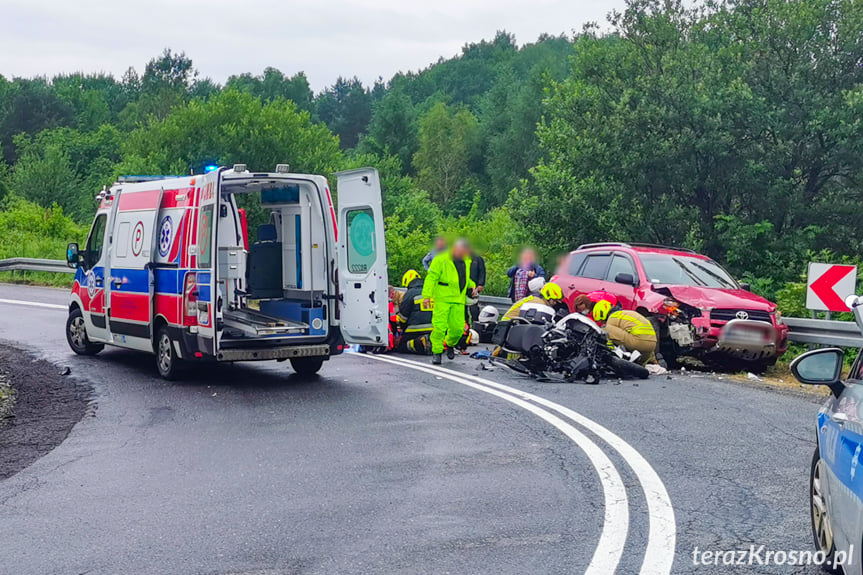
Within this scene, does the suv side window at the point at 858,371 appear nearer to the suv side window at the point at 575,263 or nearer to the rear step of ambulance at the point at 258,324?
the rear step of ambulance at the point at 258,324

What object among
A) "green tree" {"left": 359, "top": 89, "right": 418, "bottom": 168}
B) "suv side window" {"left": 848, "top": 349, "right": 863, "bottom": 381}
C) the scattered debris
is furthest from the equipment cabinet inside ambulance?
"green tree" {"left": 359, "top": 89, "right": 418, "bottom": 168}

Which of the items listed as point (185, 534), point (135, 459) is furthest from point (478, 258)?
point (185, 534)

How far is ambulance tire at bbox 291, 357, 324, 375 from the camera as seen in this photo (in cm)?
1267

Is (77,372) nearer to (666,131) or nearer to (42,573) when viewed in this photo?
(42,573)

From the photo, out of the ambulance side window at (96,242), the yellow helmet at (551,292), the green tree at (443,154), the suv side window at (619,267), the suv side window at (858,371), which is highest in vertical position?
the green tree at (443,154)

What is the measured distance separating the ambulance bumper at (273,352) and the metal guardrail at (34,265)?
18633mm

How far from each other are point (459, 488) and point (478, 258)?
431 inches

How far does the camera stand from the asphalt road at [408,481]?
17.2ft

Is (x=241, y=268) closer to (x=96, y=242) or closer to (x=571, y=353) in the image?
(x=96, y=242)

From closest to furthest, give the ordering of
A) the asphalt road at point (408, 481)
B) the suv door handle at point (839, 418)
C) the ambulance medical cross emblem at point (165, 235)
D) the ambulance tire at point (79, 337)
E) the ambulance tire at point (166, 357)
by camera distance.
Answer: the suv door handle at point (839, 418) → the asphalt road at point (408, 481) → the ambulance medical cross emblem at point (165, 235) → the ambulance tire at point (166, 357) → the ambulance tire at point (79, 337)

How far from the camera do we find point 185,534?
18.5ft

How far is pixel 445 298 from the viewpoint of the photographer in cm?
1374

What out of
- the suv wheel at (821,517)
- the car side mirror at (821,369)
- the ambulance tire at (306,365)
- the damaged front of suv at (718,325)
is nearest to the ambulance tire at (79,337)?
the ambulance tire at (306,365)

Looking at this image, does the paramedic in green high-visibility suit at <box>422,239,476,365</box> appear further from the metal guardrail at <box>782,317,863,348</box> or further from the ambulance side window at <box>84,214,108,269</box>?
the metal guardrail at <box>782,317,863,348</box>
